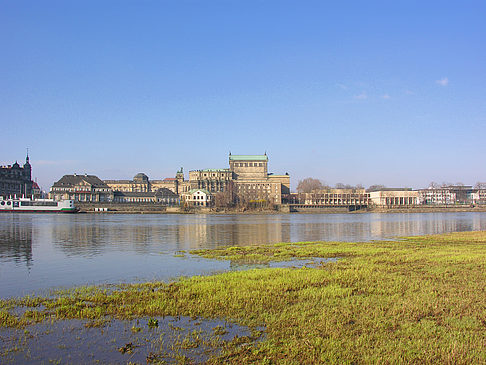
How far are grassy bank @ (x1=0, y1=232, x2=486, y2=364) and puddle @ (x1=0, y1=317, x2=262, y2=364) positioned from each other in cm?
55

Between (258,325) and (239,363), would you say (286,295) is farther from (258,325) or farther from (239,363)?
(239,363)

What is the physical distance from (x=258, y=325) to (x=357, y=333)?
110 inches

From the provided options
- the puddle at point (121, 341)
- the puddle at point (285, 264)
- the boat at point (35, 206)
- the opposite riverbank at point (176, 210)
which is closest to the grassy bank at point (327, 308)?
the puddle at point (121, 341)

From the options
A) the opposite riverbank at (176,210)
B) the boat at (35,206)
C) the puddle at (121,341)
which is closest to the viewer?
the puddle at (121,341)

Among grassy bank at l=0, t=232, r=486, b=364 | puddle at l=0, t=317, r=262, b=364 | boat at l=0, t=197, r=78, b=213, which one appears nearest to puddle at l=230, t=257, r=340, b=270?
grassy bank at l=0, t=232, r=486, b=364

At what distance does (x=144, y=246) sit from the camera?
37156 mm

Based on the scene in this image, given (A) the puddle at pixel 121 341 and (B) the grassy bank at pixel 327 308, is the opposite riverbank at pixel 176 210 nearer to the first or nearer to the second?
(B) the grassy bank at pixel 327 308

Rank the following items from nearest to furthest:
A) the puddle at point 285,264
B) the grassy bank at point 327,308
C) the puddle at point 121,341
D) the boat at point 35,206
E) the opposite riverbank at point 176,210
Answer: the grassy bank at point 327,308, the puddle at point 121,341, the puddle at point 285,264, the boat at point 35,206, the opposite riverbank at point 176,210

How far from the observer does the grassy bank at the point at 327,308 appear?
9750mm

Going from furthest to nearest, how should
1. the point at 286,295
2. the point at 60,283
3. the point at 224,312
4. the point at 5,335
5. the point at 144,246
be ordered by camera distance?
1. the point at 144,246
2. the point at 60,283
3. the point at 286,295
4. the point at 224,312
5. the point at 5,335

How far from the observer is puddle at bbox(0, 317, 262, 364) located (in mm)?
9906

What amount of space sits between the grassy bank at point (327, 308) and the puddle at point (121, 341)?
0.55 metres

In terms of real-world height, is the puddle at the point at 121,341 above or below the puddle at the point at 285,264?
above

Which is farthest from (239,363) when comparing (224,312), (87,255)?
(87,255)
